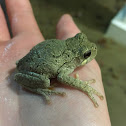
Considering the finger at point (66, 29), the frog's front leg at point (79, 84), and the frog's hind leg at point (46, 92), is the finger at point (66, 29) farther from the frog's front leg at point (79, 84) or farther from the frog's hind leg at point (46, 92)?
the frog's hind leg at point (46, 92)

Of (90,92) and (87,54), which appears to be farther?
(87,54)

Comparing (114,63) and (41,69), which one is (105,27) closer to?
(114,63)

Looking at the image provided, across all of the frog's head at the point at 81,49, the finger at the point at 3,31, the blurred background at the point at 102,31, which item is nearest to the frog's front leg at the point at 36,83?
the frog's head at the point at 81,49

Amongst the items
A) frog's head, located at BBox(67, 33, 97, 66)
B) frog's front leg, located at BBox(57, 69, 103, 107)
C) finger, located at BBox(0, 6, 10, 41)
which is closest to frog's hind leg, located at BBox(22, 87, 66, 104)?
frog's front leg, located at BBox(57, 69, 103, 107)

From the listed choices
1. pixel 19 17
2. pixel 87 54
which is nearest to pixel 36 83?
pixel 87 54

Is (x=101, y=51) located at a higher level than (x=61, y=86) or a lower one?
lower

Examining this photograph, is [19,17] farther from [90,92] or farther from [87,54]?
[90,92]

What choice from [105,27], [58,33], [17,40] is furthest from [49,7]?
[17,40]

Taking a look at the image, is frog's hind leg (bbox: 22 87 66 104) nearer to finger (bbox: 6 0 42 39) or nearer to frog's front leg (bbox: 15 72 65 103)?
frog's front leg (bbox: 15 72 65 103)
